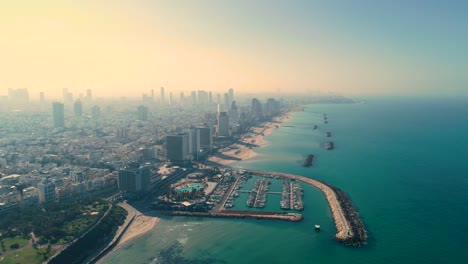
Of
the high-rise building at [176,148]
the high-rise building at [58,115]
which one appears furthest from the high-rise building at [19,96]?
the high-rise building at [176,148]

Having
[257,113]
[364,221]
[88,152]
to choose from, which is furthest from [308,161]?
[257,113]

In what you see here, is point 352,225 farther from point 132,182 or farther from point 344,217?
point 132,182

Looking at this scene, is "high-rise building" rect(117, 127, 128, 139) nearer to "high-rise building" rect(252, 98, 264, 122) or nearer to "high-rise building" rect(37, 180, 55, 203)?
"high-rise building" rect(37, 180, 55, 203)

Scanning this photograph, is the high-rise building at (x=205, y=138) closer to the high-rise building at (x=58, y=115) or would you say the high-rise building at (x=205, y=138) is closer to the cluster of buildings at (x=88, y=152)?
the cluster of buildings at (x=88, y=152)

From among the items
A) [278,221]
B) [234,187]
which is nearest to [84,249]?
[278,221]

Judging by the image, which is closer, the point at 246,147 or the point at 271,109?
the point at 246,147

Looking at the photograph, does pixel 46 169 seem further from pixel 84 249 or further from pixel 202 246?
pixel 202 246
